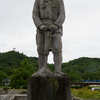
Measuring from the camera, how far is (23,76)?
29047 millimetres

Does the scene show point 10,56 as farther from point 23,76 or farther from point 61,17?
point 61,17

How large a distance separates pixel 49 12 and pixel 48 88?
2959 mm

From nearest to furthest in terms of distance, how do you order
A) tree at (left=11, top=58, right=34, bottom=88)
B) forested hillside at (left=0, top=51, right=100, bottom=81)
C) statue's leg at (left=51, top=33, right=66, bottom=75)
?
statue's leg at (left=51, top=33, right=66, bottom=75) < tree at (left=11, top=58, right=34, bottom=88) < forested hillside at (left=0, top=51, right=100, bottom=81)

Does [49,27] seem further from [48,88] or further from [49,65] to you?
[49,65]

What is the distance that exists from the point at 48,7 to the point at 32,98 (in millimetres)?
3510

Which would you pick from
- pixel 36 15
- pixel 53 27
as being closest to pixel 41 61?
pixel 53 27

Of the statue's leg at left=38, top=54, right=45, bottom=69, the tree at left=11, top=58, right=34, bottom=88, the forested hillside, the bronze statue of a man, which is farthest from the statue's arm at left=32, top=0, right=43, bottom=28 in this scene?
the forested hillside

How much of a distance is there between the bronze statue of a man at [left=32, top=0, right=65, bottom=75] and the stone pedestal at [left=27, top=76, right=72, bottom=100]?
0.64 meters

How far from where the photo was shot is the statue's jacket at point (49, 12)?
230 inches

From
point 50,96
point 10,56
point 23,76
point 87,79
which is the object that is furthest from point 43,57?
point 10,56

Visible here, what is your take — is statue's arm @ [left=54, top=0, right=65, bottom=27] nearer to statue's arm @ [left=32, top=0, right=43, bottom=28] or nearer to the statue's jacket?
the statue's jacket

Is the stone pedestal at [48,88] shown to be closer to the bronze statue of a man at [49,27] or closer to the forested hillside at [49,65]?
the bronze statue of a man at [49,27]

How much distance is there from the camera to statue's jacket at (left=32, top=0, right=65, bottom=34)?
230 inches

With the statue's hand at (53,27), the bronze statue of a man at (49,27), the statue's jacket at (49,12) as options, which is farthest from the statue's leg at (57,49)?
the statue's jacket at (49,12)
